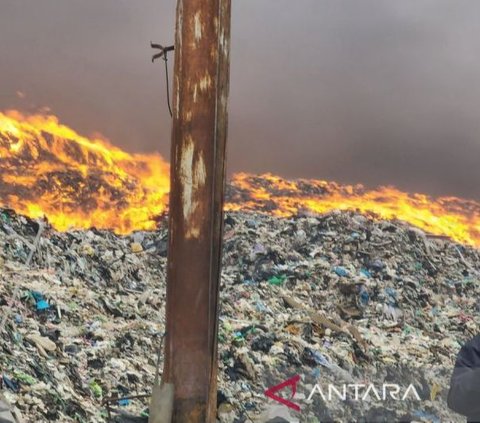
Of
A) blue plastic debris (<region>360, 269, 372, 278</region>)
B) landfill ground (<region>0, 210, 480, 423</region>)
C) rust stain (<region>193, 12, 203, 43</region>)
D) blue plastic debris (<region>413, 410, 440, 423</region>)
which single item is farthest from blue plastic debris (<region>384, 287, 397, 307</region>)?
rust stain (<region>193, 12, 203, 43</region>)

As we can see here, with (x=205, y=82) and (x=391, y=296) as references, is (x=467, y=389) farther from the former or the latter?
(x=391, y=296)

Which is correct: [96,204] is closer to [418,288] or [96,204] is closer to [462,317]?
[418,288]

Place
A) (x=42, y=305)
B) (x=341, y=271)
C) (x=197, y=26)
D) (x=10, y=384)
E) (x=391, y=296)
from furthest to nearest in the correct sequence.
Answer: (x=341, y=271) < (x=391, y=296) < (x=42, y=305) < (x=10, y=384) < (x=197, y=26)

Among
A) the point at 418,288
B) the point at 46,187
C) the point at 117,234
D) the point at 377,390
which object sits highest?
the point at 46,187

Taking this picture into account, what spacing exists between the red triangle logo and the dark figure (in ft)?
12.2

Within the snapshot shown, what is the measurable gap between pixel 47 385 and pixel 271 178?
35.6ft

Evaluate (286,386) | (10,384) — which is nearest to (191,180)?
(10,384)

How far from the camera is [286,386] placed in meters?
6.83

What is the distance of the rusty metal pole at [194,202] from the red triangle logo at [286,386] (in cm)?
306

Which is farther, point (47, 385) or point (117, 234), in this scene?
point (117, 234)

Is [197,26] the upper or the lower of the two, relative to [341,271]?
upper

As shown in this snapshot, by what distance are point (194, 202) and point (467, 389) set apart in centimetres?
172

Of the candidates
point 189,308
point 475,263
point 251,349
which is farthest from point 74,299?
point 475,263

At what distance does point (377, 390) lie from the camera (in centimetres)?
754
